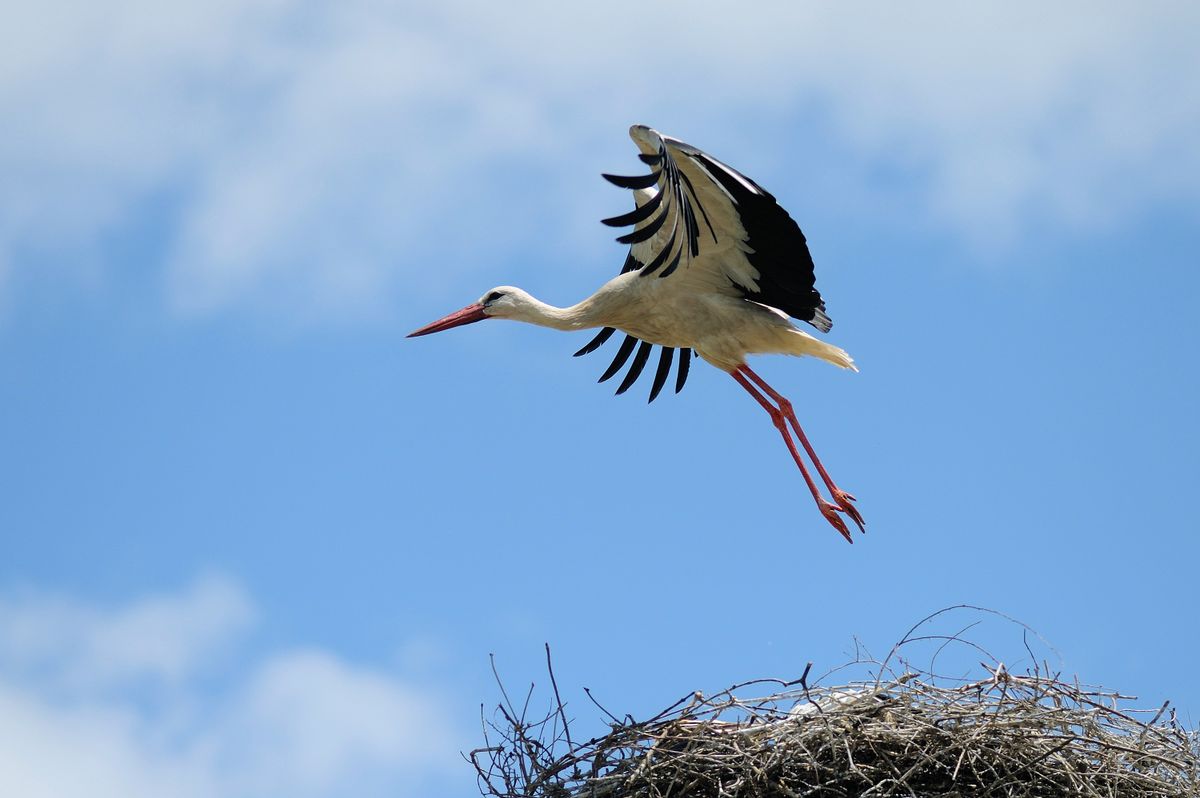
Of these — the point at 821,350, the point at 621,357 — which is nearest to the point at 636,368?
the point at 621,357

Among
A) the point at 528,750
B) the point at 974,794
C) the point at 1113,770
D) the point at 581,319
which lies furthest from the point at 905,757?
the point at 581,319

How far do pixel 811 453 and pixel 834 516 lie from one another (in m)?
0.41

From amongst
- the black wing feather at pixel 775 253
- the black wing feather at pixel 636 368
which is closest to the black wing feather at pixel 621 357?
the black wing feather at pixel 636 368

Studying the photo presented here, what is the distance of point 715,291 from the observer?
24.6 ft

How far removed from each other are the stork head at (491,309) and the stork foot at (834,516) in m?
1.71

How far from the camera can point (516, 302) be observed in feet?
25.9

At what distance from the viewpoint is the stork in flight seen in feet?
22.5

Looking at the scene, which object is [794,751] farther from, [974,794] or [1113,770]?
[1113,770]

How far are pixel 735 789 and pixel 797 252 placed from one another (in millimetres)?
2632

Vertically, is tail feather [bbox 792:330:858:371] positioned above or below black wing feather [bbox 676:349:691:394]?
below

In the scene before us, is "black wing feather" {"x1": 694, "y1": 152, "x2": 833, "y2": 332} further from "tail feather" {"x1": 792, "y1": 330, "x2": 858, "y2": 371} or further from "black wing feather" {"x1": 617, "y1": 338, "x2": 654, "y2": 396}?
"black wing feather" {"x1": 617, "y1": 338, "x2": 654, "y2": 396}

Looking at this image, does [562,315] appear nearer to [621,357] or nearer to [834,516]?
[621,357]

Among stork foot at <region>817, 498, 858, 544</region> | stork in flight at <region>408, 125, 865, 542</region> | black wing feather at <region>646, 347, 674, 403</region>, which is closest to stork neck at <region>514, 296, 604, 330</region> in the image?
stork in flight at <region>408, 125, 865, 542</region>

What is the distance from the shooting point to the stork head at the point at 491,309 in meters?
7.90
